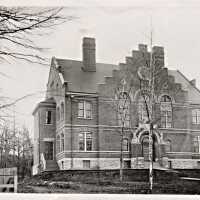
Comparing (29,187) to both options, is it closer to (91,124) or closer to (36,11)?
(91,124)

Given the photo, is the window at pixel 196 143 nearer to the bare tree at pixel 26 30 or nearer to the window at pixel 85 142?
the window at pixel 85 142

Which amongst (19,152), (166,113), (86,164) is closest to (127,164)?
(86,164)

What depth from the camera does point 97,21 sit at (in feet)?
6.26

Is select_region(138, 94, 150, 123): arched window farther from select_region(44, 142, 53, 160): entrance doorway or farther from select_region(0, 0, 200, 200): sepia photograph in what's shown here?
select_region(44, 142, 53, 160): entrance doorway

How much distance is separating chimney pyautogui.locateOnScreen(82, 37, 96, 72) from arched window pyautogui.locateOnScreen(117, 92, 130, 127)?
0.22 metres

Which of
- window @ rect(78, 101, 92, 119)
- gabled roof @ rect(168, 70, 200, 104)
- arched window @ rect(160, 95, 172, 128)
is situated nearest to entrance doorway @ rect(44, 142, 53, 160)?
window @ rect(78, 101, 92, 119)

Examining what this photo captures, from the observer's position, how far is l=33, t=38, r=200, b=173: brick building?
6.01ft

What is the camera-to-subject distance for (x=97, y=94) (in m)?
1.92

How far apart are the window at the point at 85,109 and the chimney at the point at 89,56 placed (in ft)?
0.62

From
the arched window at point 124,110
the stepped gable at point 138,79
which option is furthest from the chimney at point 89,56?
the arched window at point 124,110

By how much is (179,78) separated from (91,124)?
548 mm

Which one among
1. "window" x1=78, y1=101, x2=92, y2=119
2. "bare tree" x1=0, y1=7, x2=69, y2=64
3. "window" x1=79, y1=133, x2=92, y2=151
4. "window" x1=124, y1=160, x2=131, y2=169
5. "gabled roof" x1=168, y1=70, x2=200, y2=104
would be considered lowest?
"window" x1=124, y1=160, x2=131, y2=169

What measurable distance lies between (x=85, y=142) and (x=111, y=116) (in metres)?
0.20

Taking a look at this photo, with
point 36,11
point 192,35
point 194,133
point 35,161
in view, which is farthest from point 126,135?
point 36,11
